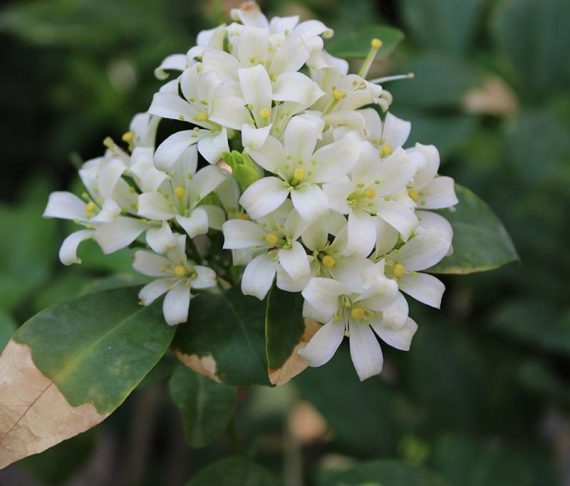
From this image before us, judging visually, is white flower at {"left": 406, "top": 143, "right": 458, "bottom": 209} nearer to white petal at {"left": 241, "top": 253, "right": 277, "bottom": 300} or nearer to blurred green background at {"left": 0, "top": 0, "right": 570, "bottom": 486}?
white petal at {"left": 241, "top": 253, "right": 277, "bottom": 300}

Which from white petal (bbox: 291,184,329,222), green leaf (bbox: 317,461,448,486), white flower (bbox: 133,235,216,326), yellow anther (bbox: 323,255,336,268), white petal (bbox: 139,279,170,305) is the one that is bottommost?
green leaf (bbox: 317,461,448,486)

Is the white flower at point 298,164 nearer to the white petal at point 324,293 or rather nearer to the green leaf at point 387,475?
the white petal at point 324,293

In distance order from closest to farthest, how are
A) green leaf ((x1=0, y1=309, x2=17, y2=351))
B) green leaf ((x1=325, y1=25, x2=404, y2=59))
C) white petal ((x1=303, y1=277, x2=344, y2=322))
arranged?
white petal ((x1=303, y1=277, x2=344, y2=322)) → green leaf ((x1=0, y1=309, x2=17, y2=351)) → green leaf ((x1=325, y1=25, x2=404, y2=59))

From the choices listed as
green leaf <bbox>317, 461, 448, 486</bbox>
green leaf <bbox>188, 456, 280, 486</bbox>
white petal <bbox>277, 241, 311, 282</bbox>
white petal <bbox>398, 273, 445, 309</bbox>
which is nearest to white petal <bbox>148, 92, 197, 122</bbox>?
white petal <bbox>277, 241, 311, 282</bbox>

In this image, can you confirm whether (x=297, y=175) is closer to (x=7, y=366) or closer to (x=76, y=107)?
(x=7, y=366)

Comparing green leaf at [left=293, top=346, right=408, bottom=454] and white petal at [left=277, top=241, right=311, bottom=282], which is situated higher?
white petal at [left=277, top=241, right=311, bottom=282]

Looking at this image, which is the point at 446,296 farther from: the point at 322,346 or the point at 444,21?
the point at 322,346

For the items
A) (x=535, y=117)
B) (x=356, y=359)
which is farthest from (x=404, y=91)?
(x=356, y=359)
